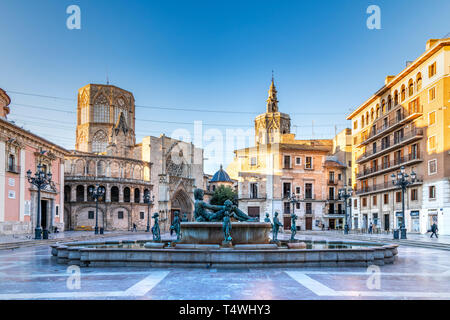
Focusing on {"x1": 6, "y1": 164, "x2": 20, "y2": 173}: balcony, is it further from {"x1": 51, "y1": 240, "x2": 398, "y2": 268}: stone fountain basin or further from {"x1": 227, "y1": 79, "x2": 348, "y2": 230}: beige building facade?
{"x1": 227, "y1": 79, "x2": 348, "y2": 230}: beige building facade

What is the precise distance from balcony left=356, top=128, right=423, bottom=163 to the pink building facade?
104 feet

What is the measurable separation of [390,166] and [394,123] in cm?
452

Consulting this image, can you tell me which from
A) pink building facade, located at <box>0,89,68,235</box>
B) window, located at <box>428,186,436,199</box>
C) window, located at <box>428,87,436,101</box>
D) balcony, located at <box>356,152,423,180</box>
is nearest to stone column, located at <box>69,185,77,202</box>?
pink building facade, located at <box>0,89,68,235</box>

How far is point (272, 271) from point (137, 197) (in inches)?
1848

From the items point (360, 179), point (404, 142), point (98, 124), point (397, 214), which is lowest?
point (397, 214)

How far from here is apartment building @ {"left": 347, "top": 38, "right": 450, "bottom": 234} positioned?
1260 inches

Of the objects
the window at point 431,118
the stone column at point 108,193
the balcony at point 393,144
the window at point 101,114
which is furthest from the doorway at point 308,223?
the window at point 101,114

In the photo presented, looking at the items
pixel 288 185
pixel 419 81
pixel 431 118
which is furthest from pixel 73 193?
pixel 419 81

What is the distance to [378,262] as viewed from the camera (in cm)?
1254

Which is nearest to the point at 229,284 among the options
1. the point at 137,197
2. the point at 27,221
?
the point at 27,221

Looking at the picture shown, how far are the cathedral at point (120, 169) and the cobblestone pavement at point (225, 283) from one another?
120ft

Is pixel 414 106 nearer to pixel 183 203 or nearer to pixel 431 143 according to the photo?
pixel 431 143

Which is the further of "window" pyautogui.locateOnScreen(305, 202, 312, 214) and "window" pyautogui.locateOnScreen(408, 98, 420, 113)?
"window" pyautogui.locateOnScreen(305, 202, 312, 214)
